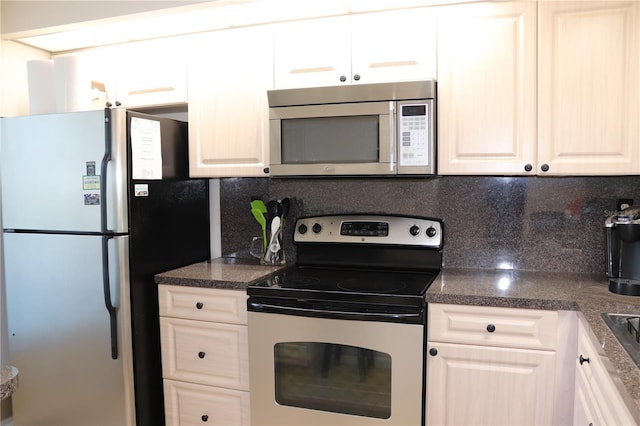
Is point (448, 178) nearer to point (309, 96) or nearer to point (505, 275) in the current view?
point (505, 275)

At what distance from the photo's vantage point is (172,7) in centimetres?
221

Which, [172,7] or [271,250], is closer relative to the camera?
[172,7]

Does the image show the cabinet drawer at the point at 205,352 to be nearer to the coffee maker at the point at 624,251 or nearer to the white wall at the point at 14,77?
the white wall at the point at 14,77

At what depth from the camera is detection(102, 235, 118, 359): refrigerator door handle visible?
2.15 metres

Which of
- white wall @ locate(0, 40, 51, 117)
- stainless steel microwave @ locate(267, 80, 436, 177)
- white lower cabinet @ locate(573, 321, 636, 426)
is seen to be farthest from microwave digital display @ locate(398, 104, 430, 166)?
white wall @ locate(0, 40, 51, 117)

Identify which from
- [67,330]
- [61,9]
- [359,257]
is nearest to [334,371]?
[359,257]

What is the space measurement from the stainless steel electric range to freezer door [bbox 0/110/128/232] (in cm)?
78

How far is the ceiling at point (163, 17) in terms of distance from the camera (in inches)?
84.9

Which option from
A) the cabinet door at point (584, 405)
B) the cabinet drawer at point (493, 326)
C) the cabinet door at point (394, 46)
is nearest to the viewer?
the cabinet door at point (584, 405)

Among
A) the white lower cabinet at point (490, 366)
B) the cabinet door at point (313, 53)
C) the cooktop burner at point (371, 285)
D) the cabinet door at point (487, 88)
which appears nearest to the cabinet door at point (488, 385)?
→ the white lower cabinet at point (490, 366)

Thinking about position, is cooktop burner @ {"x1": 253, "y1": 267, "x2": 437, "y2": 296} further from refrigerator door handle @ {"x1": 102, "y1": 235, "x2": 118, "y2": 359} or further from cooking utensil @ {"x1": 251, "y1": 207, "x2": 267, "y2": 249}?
refrigerator door handle @ {"x1": 102, "y1": 235, "x2": 118, "y2": 359}

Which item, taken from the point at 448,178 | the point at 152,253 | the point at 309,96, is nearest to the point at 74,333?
the point at 152,253

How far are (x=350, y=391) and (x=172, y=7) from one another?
1.79 meters

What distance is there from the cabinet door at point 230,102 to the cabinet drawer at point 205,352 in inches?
28.8
